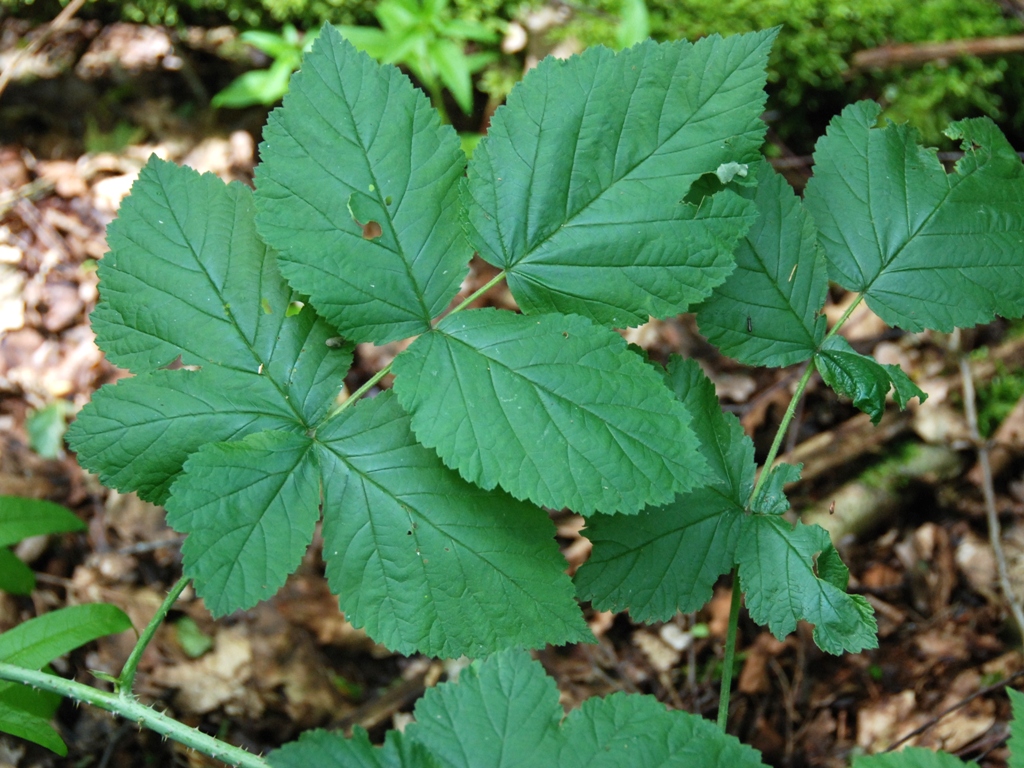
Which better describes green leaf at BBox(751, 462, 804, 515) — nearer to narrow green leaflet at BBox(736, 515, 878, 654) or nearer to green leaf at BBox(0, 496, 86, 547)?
narrow green leaflet at BBox(736, 515, 878, 654)

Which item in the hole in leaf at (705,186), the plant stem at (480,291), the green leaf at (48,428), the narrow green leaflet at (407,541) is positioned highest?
the hole in leaf at (705,186)

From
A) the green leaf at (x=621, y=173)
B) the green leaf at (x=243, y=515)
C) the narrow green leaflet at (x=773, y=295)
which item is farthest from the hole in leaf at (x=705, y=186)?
the green leaf at (x=243, y=515)

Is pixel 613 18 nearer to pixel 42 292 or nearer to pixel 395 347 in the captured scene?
pixel 395 347

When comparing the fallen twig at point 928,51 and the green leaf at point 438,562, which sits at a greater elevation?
the fallen twig at point 928,51

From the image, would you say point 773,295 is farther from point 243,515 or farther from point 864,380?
point 243,515

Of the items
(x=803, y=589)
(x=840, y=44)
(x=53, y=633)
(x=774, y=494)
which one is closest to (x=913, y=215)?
(x=774, y=494)

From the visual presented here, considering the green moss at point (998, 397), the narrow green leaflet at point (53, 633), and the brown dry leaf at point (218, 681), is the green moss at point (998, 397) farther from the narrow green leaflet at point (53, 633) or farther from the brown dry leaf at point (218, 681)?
the narrow green leaflet at point (53, 633)
